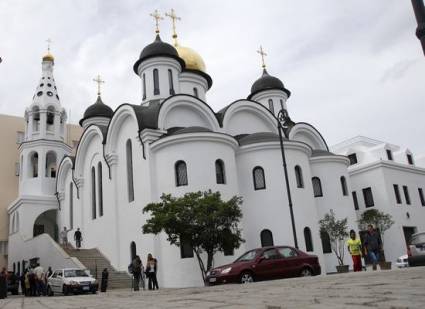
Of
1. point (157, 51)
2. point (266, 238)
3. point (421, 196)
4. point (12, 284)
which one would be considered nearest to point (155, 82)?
point (157, 51)

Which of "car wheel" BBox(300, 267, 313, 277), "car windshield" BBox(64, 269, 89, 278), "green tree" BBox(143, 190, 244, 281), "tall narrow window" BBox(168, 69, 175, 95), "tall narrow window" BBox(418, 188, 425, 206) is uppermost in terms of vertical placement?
"tall narrow window" BBox(168, 69, 175, 95)

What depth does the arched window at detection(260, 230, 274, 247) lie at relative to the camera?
851 inches

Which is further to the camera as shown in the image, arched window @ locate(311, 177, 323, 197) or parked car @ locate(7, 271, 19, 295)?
arched window @ locate(311, 177, 323, 197)

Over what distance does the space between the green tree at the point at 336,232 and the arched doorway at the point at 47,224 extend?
22082 mm

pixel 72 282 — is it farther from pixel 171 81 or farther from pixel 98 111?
pixel 98 111

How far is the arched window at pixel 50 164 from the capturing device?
35.3 m

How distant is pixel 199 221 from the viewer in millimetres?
17344

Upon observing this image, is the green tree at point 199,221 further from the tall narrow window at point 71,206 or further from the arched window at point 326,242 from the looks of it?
the tall narrow window at point 71,206

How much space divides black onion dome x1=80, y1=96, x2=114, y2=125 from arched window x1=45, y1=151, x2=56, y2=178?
11.6 ft

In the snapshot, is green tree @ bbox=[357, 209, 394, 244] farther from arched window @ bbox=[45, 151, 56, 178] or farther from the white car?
arched window @ bbox=[45, 151, 56, 178]

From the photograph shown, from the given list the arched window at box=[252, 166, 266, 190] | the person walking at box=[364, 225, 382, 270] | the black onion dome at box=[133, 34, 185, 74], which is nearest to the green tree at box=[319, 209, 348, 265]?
the arched window at box=[252, 166, 266, 190]

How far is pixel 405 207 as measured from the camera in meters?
31.1

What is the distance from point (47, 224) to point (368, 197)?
25.3 m

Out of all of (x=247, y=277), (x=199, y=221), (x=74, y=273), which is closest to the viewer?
(x=247, y=277)
